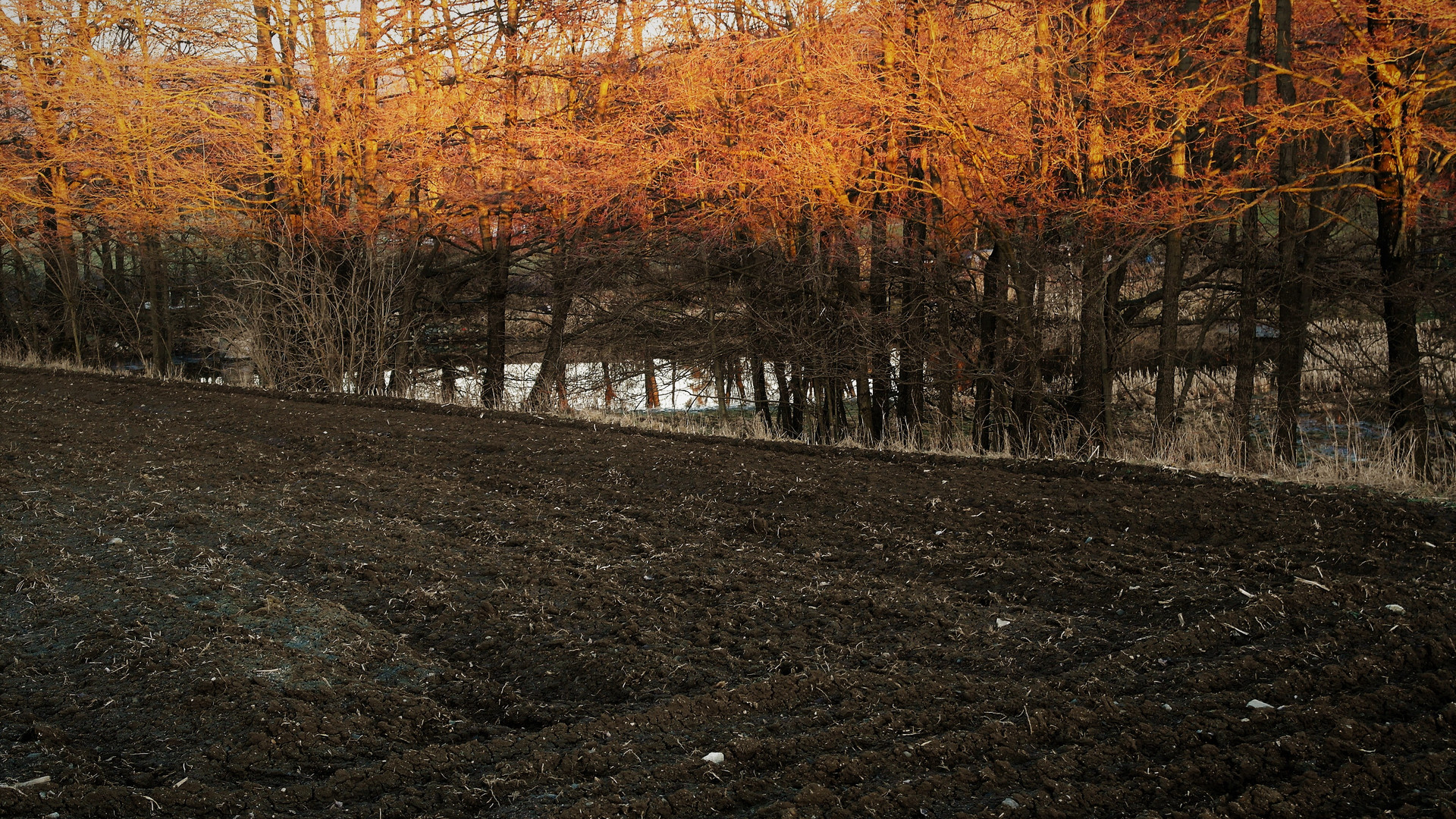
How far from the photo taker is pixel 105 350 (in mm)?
20219

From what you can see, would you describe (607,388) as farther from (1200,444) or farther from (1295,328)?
(1295,328)

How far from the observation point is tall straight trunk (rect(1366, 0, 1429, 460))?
30.0 feet

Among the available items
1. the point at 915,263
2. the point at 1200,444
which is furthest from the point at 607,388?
the point at 1200,444

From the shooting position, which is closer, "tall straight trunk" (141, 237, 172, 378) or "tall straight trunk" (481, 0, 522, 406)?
"tall straight trunk" (481, 0, 522, 406)

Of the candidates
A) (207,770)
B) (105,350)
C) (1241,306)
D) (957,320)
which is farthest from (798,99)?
(105,350)

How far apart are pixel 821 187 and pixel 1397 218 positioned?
588 cm

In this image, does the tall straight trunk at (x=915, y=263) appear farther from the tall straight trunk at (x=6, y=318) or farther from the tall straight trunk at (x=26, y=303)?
the tall straight trunk at (x=6, y=318)

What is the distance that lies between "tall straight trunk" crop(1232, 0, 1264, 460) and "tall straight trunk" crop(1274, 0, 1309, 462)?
0.23m

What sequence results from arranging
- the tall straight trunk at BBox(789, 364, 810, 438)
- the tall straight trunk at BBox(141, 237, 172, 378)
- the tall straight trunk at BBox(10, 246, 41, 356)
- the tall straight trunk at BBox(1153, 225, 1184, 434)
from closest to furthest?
the tall straight trunk at BBox(1153, 225, 1184, 434) < the tall straight trunk at BBox(789, 364, 810, 438) < the tall straight trunk at BBox(141, 237, 172, 378) < the tall straight trunk at BBox(10, 246, 41, 356)

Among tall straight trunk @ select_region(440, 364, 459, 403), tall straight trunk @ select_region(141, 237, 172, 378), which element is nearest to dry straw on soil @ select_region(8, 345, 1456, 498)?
tall straight trunk @ select_region(440, 364, 459, 403)

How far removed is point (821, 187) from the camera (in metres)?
11.1

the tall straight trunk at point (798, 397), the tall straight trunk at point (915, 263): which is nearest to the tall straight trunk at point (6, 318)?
the tall straight trunk at point (798, 397)

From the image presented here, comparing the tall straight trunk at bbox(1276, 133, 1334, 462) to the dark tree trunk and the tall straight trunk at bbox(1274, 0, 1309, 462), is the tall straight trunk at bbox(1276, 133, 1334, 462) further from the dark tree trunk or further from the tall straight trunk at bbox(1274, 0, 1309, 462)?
the dark tree trunk

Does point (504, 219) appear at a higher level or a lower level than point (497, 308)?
higher
